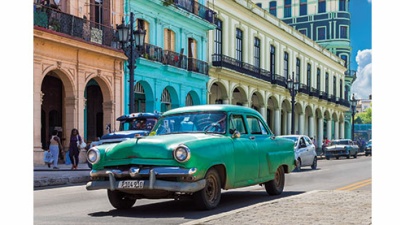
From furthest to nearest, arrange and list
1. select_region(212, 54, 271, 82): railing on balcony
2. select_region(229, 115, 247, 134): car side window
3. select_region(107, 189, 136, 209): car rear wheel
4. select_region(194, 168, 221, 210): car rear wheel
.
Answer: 1. select_region(212, 54, 271, 82): railing on balcony
2. select_region(229, 115, 247, 134): car side window
3. select_region(107, 189, 136, 209): car rear wheel
4. select_region(194, 168, 221, 210): car rear wheel

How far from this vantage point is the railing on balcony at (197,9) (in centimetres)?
2781

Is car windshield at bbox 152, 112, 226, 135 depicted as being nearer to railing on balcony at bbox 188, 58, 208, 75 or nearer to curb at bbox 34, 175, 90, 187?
curb at bbox 34, 175, 90, 187

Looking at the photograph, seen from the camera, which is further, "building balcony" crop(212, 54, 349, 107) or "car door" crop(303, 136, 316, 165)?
"building balcony" crop(212, 54, 349, 107)

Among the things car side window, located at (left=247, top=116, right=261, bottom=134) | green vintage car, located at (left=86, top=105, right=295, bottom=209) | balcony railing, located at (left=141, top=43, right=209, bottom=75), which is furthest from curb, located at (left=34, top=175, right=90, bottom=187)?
balcony railing, located at (left=141, top=43, right=209, bottom=75)

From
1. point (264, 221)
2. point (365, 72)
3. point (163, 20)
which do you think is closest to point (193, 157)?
point (264, 221)

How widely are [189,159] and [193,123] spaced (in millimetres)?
1163

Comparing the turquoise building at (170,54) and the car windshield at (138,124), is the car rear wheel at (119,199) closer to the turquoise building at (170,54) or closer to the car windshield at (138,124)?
the car windshield at (138,124)

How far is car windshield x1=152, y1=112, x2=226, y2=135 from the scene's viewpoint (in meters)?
8.21

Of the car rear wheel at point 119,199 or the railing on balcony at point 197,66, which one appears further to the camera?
the railing on balcony at point 197,66

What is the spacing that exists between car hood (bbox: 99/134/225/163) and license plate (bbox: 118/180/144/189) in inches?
10.3

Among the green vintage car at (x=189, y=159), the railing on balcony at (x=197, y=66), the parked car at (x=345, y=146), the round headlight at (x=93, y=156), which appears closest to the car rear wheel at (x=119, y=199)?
the green vintage car at (x=189, y=159)

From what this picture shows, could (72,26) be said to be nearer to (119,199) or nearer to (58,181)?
(58,181)

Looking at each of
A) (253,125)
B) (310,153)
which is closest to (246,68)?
(310,153)

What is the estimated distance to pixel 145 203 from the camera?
8594 mm
